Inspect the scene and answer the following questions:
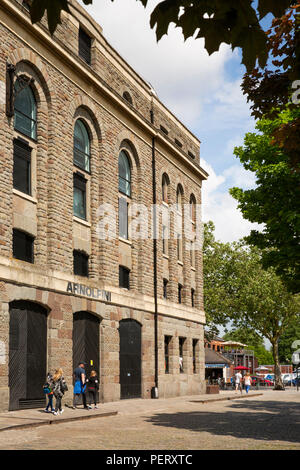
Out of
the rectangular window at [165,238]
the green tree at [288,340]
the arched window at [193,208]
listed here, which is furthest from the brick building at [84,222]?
the green tree at [288,340]

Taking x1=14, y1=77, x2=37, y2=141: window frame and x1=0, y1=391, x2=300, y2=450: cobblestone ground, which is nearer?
x1=0, y1=391, x2=300, y2=450: cobblestone ground

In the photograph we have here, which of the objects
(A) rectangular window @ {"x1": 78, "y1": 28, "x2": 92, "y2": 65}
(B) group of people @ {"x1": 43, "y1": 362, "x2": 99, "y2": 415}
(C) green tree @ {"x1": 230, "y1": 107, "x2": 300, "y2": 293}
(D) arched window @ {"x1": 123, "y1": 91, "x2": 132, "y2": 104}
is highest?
(A) rectangular window @ {"x1": 78, "y1": 28, "x2": 92, "y2": 65}

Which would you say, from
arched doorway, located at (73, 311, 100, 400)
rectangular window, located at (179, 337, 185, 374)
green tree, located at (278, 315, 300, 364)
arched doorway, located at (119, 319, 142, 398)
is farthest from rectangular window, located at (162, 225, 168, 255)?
green tree, located at (278, 315, 300, 364)

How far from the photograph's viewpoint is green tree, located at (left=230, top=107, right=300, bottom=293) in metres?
23.4

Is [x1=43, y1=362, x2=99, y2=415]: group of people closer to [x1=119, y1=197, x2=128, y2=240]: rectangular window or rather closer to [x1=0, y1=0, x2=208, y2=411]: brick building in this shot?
[x1=0, y1=0, x2=208, y2=411]: brick building

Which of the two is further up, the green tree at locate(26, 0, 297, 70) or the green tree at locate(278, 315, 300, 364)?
the green tree at locate(26, 0, 297, 70)

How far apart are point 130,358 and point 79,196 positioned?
29.7 ft

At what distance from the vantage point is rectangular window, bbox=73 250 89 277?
27.7 m

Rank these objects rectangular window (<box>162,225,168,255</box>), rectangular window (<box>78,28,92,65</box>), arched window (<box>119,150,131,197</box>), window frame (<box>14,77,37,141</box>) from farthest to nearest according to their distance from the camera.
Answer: rectangular window (<box>162,225,168,255</box>), arched window (<box>119,150,131,197</box>), rectangular window (<box>78,28,92,65</box>), window frame (<box>14,77,37,141</box>)

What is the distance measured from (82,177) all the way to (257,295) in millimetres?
32325

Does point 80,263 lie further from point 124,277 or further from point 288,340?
point 288,340

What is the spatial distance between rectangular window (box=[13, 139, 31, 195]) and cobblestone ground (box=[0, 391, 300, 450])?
929 cm

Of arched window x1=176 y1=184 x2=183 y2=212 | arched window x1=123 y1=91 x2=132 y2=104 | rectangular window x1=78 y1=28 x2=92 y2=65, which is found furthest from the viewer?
arched window x1=176 y1=184 x2=183 y2=212
